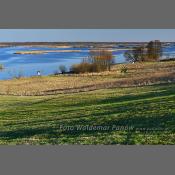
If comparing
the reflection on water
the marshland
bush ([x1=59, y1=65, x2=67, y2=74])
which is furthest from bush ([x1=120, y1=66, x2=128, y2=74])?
bush ([x1=59, y1=65, x2=67, y2=74])

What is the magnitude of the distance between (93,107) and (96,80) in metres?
0.56

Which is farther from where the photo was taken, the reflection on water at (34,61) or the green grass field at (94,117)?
the reflection on water at (34,61)

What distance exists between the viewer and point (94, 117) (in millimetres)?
11617

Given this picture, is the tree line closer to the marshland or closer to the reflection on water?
the marshland

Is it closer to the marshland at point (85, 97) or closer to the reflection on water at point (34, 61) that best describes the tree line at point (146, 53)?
the marshland at point (85, 97)

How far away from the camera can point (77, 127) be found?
11672 millimetres

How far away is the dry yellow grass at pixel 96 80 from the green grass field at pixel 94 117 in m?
0.12

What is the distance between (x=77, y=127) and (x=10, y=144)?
1474 mm

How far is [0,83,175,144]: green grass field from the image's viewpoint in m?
11.4

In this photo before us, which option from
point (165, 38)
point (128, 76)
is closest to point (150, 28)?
point (165, 38)

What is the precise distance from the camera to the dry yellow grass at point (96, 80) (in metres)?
11.6

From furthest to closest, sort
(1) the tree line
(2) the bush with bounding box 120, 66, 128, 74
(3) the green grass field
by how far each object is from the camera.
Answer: (2) the bush with bounding box 120, 66, 128, 74 → (1) the tree line → (3) the green grass field

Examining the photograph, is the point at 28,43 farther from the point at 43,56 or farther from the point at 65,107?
the point at 65,107

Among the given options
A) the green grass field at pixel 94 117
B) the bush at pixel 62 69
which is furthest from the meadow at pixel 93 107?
the bush at pixel 62 69
